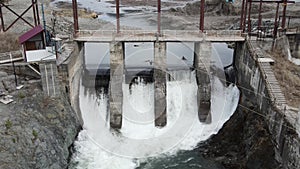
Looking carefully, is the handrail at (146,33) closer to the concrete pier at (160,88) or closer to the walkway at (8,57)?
the concrete pier at (160,88)

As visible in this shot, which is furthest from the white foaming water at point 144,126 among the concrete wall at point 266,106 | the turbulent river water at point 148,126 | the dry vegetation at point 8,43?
the dry vegetation at point 8,43

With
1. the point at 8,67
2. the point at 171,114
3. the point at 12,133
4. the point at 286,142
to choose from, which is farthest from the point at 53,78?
the point at 286,142

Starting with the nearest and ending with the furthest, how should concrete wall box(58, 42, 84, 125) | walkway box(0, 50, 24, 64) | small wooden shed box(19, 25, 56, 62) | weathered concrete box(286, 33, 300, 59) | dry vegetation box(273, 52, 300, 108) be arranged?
dry vegetation box(273, 52, 300, 108)
concrete wall box(58, 42, 84, 125)
small wooden shed box(19, 25, 56, 62)
walkway box(0, 50, 24, 64)
weathered concrete box(286, 33, 300, 59)

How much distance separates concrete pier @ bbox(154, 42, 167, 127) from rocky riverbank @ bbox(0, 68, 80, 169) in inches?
280

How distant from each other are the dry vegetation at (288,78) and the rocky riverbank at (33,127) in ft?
52.6

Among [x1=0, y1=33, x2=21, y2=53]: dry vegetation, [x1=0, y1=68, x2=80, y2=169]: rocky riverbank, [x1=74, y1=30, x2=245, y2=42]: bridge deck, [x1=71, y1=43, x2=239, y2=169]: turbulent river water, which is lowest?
[x1=71, y1=43, x2=239, y2=169]: turbulent river water

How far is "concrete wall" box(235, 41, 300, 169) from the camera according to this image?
56.8ft

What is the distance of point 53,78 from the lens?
2292 centimetres

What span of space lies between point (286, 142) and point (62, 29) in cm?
2743

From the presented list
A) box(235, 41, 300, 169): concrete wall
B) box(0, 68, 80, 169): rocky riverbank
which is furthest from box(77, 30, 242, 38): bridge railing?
box(0, 68, 80, 169): rocky riverbank

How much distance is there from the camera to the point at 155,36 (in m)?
27.0

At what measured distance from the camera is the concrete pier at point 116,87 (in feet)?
88.7

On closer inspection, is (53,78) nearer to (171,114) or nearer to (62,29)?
(171,114)

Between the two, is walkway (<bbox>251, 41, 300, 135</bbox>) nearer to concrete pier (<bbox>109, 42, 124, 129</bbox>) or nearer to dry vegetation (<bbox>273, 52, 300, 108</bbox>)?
dry vegetation (<bbox>273, 52, 300, 108</bbox>)
